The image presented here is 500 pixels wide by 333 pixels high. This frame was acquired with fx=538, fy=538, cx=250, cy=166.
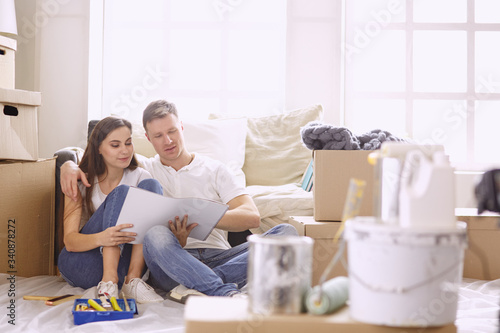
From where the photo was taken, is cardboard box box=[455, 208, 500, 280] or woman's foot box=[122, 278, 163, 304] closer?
woman's foot box=[122, 278, 163, 304]

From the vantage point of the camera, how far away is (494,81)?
325 centimetres

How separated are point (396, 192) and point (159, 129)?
114 centimetres

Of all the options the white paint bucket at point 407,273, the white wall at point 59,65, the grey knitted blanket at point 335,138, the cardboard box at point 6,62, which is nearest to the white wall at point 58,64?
the white wall at point 59,65

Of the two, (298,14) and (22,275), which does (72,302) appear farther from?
(298,14)

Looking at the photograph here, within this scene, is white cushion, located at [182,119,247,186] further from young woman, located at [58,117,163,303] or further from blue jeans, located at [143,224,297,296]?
blue jeans, located at [143,224,297,296]

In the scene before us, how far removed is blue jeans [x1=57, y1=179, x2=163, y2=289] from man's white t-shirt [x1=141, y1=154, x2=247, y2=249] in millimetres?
174

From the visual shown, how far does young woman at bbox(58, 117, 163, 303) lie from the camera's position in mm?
1683

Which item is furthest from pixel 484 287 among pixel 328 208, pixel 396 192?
pixel 396 192

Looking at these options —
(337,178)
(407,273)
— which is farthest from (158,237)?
(407,273)

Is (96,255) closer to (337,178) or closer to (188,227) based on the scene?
(188,227)

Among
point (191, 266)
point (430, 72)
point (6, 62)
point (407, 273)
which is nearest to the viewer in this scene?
point (407, 273)

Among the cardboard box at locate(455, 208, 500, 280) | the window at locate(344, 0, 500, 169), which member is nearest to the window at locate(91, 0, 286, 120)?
the window at locate(344, 0, 500, 169)

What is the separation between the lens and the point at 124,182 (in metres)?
1.90

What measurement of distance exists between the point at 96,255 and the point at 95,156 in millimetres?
356
